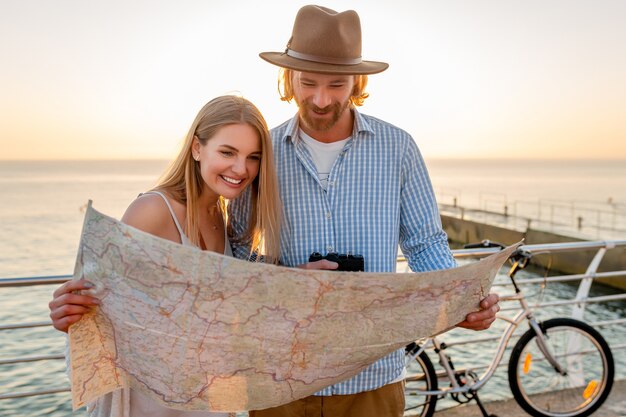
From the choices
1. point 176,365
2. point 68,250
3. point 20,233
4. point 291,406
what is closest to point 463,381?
point 291,406

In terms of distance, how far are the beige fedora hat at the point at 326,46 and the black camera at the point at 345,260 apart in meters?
0.56

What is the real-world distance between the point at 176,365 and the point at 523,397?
2731 millimetres

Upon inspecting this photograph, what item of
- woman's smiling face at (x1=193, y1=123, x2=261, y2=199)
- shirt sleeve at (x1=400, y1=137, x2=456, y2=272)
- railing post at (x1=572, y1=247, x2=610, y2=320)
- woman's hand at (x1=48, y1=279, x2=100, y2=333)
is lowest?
railing post at (x1=572, y1=247, x2=610, y2=320)

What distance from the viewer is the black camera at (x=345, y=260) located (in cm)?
171

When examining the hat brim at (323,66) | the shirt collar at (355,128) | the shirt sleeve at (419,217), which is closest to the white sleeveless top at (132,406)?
the shirt collar at (355,128)

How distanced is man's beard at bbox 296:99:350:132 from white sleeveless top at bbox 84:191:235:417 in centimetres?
52

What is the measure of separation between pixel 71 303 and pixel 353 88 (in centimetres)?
120

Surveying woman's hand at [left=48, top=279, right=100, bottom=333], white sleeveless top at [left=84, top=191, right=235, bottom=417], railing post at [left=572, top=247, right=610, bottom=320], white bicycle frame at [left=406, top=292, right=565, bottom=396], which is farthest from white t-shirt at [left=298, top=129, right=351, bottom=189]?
railing post at [left=572, top=247, right=610, bottom=320]

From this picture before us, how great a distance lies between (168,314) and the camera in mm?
1320

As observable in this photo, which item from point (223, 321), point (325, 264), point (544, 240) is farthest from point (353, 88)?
point (544, 240)

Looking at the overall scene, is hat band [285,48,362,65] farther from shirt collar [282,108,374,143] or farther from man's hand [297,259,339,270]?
man's hand [297,259,339,270]

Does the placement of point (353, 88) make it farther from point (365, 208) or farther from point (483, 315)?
point (483, 315)

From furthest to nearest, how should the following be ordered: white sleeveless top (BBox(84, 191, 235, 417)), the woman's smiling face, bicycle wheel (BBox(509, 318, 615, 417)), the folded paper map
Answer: bicycle wheel (BBox(509, 318, 615, 417)) < the woman's smiling face < white sleeveless top (BBox(84, 191, 235, 417)) < the folded paper map

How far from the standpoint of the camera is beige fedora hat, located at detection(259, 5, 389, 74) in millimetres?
1811
